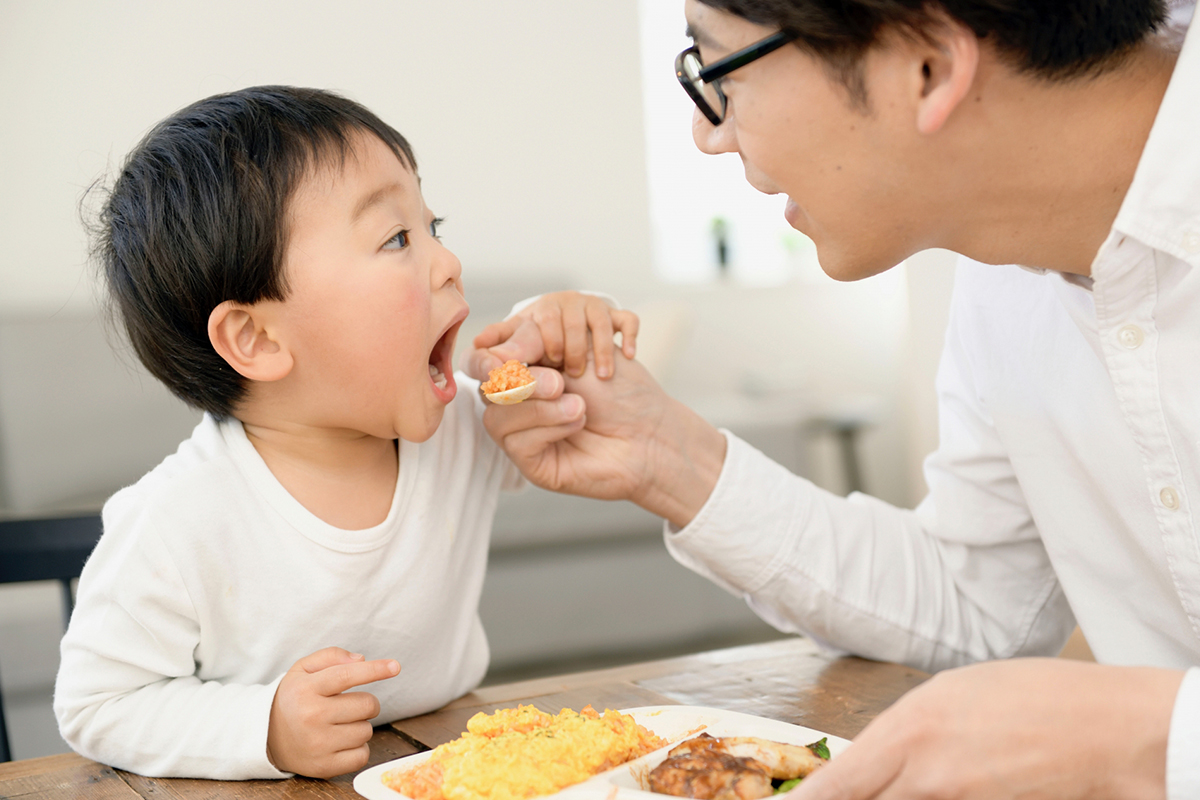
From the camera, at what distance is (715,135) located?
0.96 meters

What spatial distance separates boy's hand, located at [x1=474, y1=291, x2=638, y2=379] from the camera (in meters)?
1.16

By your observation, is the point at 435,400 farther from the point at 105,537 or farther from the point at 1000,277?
the point at 1000,277

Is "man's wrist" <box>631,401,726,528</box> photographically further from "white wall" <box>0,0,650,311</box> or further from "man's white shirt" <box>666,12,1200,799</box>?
"white wall" <box>0,0,650,311</box>

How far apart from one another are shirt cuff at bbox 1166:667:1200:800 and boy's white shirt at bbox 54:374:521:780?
25.5 inches

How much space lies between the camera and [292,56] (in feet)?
12.0

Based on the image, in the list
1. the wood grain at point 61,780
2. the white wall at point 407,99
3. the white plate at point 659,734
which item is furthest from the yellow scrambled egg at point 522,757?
the white wall at point 407,99

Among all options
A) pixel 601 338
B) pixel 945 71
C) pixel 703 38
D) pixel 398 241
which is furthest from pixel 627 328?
pixel 945 71

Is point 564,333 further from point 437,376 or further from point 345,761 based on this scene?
point 345,761

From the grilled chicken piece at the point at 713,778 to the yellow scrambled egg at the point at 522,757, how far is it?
54 mm

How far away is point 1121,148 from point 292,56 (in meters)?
3.34

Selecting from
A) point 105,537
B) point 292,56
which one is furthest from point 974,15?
point 292,56

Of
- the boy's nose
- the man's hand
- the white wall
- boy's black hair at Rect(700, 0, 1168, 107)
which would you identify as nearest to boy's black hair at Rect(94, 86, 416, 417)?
the boy's nose

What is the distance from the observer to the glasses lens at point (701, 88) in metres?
0.92

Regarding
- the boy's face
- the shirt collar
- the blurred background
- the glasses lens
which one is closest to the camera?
the shirt collar
